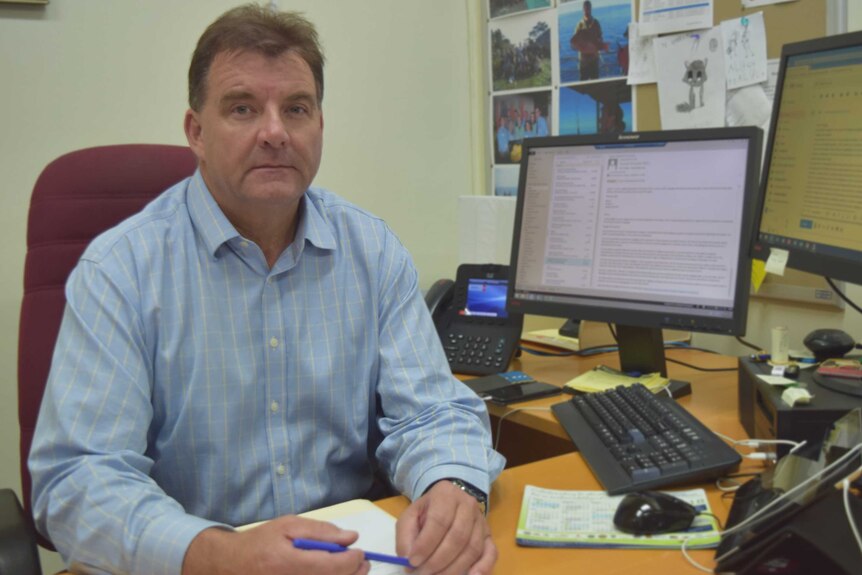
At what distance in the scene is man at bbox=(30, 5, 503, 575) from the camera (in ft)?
3.58

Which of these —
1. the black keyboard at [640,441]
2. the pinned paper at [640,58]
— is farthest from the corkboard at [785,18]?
the black keyboard at [640,441]

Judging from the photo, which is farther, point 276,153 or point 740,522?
point 276,153

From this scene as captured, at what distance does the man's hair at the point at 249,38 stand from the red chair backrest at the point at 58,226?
0.63 feet

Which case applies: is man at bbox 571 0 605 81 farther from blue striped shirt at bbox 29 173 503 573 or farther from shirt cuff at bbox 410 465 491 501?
shirt cuff at bbox 410 465 491 501

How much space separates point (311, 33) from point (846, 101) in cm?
87

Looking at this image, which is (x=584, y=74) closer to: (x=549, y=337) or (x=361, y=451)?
(x=549, y=337)

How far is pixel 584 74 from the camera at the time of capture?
7.34ft

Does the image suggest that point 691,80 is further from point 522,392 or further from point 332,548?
point 332,548

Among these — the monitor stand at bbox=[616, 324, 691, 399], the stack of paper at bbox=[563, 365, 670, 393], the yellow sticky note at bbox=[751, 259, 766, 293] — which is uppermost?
the yellow sticky note at bbox=[751, 259, 766, 293]

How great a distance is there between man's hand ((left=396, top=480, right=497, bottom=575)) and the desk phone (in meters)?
0.83

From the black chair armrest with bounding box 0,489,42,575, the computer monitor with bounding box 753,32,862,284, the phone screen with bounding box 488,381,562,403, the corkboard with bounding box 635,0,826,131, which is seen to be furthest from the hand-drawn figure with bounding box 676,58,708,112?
the black chair armrest with bounding box 0,489,42,575

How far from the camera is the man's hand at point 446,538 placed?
896 millimetres

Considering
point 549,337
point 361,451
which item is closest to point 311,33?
point 361,451

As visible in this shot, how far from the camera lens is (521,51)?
244cm
